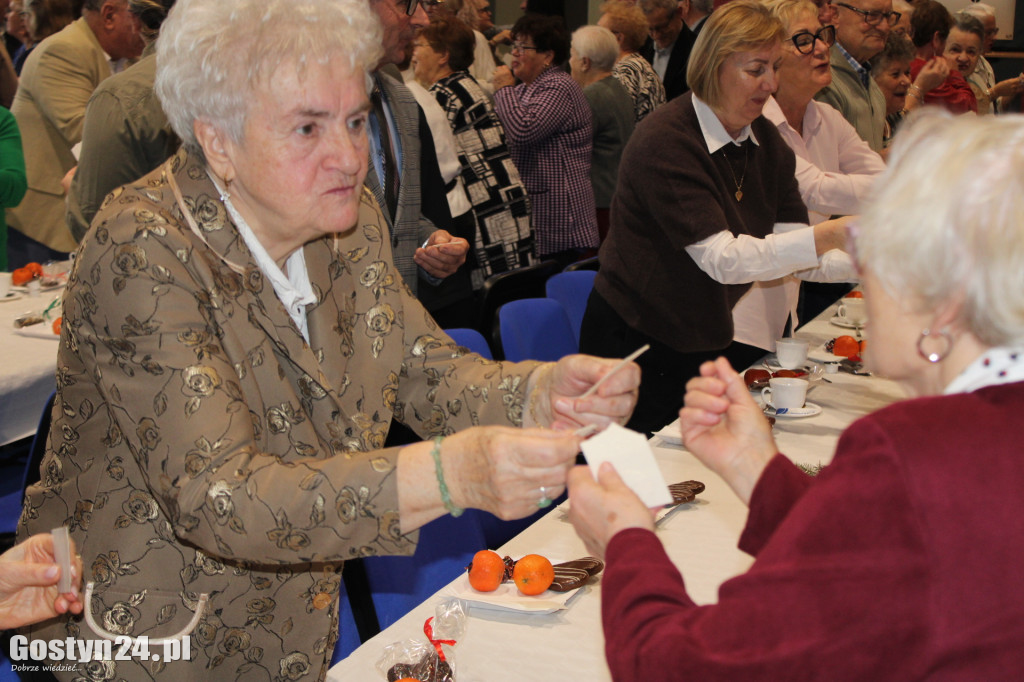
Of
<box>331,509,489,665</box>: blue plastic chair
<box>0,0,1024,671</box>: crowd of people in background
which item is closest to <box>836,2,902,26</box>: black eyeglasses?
<box>0,0,1024,671</box>: crowd of people in background

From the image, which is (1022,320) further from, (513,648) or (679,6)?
(679,6)

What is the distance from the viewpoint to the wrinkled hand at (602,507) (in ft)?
4.14

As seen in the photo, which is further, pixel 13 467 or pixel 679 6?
pixel 679 6

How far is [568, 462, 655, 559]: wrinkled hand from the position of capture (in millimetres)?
1263

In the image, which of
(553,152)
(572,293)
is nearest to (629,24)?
(553,152)

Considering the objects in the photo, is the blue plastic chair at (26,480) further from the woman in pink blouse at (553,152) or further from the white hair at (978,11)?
the white hair at (978,11)

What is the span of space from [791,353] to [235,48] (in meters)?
2.20

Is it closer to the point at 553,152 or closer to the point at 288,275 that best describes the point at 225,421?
the point at 288,275

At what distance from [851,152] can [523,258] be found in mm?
1805

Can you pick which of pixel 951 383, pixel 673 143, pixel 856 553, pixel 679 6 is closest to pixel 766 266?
pixel 673 143

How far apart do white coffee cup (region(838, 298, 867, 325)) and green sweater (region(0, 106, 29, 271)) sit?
13.2 ft

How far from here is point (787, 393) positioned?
8.98ft

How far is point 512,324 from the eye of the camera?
3.34 m

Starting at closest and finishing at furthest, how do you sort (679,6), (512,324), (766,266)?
1. (766,266)
2. (512,324)
3. (679,6)
